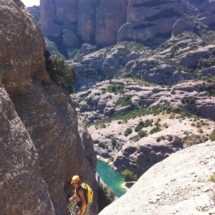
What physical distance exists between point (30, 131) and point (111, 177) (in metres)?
59.9

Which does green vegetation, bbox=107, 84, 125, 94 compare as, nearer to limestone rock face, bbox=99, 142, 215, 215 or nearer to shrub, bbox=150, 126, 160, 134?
shrub, bbox=150, 126, 160, 134

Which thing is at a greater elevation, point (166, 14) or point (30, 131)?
point (30, 131)

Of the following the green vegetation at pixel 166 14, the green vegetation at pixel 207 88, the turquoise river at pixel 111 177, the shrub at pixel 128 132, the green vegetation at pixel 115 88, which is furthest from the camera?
the green vegetation at pixel 166 14

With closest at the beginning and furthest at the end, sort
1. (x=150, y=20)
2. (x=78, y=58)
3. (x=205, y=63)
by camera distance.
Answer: (x=205, y=63) → (x=150, y=20) → (x=78, y=58)

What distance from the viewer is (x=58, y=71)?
39.9 meters

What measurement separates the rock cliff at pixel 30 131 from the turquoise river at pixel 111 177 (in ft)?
123

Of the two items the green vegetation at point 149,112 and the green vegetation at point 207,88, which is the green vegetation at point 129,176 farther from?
the green vegetation at point 207,88

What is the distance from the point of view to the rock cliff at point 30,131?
17959 millimetres

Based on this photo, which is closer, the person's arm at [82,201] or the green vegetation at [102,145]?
the person's arm at [82,201]

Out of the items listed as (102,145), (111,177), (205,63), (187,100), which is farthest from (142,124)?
(205,63)

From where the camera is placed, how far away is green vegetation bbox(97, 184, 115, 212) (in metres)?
41.7

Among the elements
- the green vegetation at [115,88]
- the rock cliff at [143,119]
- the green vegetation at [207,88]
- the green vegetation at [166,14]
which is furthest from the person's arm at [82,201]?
the green vegetation at [166,14]

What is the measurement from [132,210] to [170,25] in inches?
6678

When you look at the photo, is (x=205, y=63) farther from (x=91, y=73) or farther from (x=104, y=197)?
(x=104, y=197)
